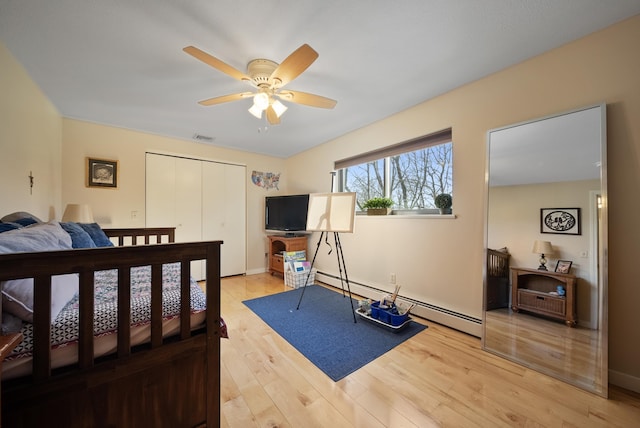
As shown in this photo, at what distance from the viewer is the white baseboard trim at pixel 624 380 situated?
54.8 inches

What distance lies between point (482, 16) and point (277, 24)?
1238 millimetres

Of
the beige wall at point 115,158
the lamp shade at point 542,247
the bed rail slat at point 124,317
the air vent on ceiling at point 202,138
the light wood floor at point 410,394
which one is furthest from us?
the air vent on ceiling at point 202,138

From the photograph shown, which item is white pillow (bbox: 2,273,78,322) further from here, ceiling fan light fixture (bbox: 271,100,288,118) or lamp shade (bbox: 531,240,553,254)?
lamp shade (bbox: 531,240,553,254)

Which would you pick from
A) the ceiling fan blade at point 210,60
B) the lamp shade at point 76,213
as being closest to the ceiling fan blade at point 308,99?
the ceiling fan blade at point 210,60

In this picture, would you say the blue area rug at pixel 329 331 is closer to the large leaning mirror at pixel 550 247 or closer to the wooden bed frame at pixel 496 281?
the wooden bed frame at pixel 496 281

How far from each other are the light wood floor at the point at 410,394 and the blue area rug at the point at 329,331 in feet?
0.28

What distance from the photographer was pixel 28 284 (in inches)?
32.8

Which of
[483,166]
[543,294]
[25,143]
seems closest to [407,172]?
[483,166]

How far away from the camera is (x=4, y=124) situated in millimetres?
1621

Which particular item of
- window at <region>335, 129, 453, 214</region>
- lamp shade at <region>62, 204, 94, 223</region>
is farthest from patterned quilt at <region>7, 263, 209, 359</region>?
window at <region>335, 129, 453, 214</region>

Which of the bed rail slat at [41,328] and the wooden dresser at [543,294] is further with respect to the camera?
the wooden dresser at [543,294]

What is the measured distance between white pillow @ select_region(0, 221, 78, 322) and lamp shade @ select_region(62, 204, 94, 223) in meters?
1.63

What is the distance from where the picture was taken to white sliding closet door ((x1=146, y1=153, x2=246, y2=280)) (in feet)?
11.1

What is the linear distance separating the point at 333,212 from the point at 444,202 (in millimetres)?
1130
